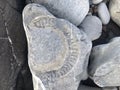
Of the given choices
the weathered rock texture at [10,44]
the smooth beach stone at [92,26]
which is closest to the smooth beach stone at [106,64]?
the smooth beach stone at [92,26]

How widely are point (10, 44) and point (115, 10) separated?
448 millimetres

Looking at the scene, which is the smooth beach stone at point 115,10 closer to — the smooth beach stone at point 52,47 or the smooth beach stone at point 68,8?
the smooth beach stone at point 68,8

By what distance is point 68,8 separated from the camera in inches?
50.9

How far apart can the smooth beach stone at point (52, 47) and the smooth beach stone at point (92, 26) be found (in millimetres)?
146

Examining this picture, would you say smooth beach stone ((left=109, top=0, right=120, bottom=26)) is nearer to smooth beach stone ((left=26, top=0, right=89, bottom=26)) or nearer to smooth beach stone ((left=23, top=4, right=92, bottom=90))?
smooth beach stone ((left=26, top=0, right=89, bottom=26))

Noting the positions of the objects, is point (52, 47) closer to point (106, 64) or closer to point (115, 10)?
point (106, 64)

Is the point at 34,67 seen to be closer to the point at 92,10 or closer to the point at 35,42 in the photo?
the point at 35,42

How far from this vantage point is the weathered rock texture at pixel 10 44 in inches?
52.0

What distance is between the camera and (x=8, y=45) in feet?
4.41

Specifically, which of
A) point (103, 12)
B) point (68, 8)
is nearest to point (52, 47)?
point (68, 8)

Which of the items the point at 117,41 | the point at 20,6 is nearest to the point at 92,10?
the point at 117,41

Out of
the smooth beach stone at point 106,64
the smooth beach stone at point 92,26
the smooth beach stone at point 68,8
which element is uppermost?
the smooth beach stone at point 68,8

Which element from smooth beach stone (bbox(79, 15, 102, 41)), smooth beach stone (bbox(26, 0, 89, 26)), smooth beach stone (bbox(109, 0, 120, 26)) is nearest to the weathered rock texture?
smooth beach stone (bbox(26, 0, 89, 26))

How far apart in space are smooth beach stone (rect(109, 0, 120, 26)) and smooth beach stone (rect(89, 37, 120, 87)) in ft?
0.41
